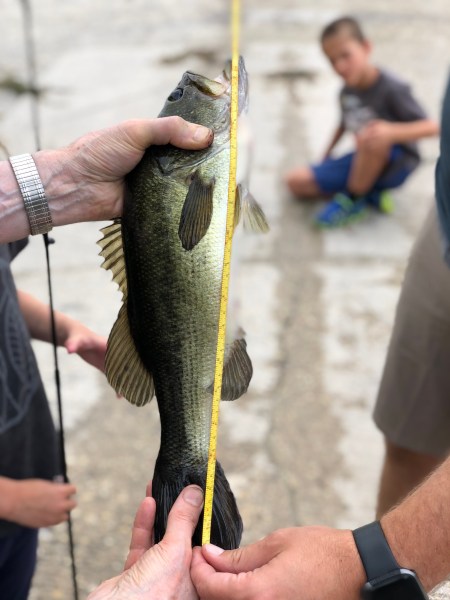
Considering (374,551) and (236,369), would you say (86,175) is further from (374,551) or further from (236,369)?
(374,551)

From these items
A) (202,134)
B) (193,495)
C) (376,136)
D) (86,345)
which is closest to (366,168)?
(376,136)

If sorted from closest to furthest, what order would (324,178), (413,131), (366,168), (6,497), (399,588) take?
(399,588), (6,497), (413,131), (366,168), (324,178)

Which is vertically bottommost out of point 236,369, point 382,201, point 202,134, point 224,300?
point 382,201

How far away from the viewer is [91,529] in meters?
2.81

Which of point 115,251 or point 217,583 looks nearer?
point 217,583

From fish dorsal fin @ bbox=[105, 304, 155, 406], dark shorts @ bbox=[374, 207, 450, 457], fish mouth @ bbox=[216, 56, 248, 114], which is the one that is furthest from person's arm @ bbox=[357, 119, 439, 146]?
fish dorsal fin @ bbox=[105, 304, 155, 406]

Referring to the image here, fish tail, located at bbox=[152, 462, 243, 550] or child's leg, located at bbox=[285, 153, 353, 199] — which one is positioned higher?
fish tail, located at bbox=[152, 462, 243, 550]

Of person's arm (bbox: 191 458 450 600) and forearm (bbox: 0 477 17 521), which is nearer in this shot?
person's arm (bbox: 191 458 450 600)

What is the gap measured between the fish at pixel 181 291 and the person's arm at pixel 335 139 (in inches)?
157

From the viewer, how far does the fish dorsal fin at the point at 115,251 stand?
1467 millimetres

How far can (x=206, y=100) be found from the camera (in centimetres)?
146

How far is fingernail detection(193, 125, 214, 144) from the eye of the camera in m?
1.38

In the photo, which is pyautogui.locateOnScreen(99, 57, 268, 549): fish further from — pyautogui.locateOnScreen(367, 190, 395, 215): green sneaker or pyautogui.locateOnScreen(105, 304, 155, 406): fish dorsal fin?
pyautogui.locateOnScreen(367, 190, 395, 215): green sneaker

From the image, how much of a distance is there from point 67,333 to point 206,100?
0.85 m
